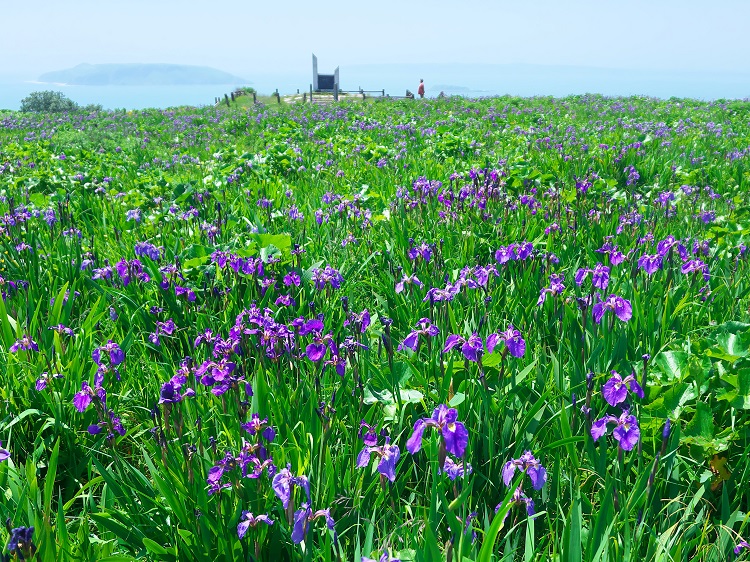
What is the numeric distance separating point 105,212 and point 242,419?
429 cm

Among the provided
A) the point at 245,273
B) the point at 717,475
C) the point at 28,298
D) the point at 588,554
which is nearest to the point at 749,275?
the point at 717,475

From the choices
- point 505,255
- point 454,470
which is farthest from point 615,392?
point 505,255

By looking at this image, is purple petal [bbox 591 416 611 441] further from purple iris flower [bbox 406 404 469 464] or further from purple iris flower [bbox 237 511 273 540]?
purple iris flower [bbox 237 511 273 540]

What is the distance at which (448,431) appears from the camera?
169 centimetres

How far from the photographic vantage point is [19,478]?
217 centimetres

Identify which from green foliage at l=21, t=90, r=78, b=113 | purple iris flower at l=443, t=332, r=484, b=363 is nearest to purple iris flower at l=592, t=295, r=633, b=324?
purple iris flower at l=443, t=332, r=484, b=363

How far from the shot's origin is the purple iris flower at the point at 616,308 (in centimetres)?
259

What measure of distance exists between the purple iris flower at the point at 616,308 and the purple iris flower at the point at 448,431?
123cm

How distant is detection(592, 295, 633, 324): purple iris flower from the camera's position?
259cm

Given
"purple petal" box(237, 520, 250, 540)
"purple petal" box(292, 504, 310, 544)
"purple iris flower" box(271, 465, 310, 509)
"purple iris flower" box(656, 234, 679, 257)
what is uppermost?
"purple iris flower" box(656, 234, 679, 257)

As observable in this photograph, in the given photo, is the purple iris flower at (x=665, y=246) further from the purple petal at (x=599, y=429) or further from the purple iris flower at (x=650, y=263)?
the purple petal at (x=599, y=429)

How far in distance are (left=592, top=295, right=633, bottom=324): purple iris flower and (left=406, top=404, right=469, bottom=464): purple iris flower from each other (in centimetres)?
123

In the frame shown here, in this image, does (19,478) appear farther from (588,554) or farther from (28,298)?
(588,554)

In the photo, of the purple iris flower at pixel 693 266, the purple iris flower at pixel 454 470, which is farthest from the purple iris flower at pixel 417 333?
the purple iris flower at pixel 693 266
